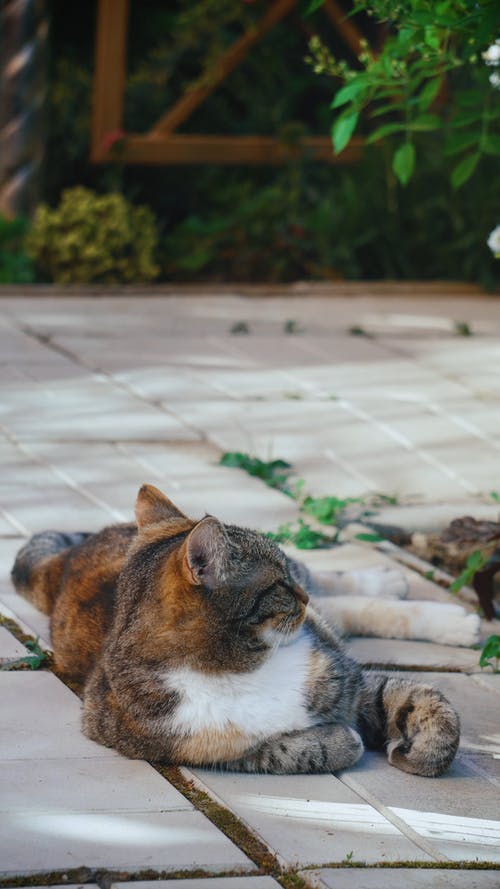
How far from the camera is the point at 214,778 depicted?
10.0 ft

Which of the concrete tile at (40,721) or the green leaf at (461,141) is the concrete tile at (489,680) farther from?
the green leaf at (461,141)

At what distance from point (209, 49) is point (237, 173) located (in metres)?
1.02

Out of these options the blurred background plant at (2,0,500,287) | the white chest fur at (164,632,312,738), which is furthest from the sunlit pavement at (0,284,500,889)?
the blurred background plant at (2,0,500,287)

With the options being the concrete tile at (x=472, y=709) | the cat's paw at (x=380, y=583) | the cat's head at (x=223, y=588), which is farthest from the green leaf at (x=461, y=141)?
the concrete tile at (x=472, y=709)

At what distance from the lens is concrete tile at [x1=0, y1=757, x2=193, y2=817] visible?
2820 mm

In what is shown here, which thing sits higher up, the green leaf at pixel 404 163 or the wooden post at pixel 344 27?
the wooden post at pixel 344 27

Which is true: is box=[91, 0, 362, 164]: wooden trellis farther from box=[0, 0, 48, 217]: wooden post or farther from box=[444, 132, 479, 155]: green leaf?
box=[444, 132, 479, 155]: green leaf

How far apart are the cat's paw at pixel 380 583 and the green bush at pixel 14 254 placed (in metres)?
5.72

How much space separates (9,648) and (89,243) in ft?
20.3

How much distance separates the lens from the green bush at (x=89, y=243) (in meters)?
9.47

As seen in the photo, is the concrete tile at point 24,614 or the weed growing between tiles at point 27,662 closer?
the weed growing between tiles at point 27,662

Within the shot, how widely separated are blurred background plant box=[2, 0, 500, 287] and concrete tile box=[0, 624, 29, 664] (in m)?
6.16

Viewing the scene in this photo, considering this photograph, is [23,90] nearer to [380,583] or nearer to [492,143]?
[492,143]

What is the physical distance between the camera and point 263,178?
11.3 meters
